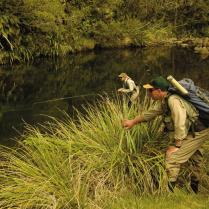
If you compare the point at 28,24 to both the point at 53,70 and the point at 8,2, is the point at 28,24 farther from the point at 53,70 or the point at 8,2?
the point at 53,70

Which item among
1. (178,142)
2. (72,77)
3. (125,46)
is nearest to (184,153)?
(178,142)

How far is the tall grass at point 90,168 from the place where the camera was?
7.60 m

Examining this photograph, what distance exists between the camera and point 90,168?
8.46 m

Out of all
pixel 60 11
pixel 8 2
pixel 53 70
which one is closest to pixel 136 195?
pixel 53 70

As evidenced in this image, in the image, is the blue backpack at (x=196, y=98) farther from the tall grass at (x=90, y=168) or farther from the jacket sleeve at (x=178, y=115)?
the tall grass at (x=90, y=168)

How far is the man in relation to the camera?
7.29 m

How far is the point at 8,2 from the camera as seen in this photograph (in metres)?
36.4

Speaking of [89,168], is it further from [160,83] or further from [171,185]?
[160,83]

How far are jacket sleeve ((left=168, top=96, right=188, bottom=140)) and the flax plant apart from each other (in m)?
1.05

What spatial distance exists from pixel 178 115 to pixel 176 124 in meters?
0.14

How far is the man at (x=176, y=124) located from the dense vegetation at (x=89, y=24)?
28424mm

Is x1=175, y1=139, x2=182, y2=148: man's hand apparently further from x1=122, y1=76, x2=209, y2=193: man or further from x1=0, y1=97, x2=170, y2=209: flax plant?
x1=0, y1=97, x2=170, y2=209: flax plant

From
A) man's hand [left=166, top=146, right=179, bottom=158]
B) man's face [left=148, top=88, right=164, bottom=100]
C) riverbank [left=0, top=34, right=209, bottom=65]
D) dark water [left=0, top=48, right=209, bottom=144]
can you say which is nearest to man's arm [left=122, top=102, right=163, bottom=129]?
man's face [left=148, top=88, right=164, bottom=100]

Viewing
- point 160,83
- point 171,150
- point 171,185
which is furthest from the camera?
point 171,185
